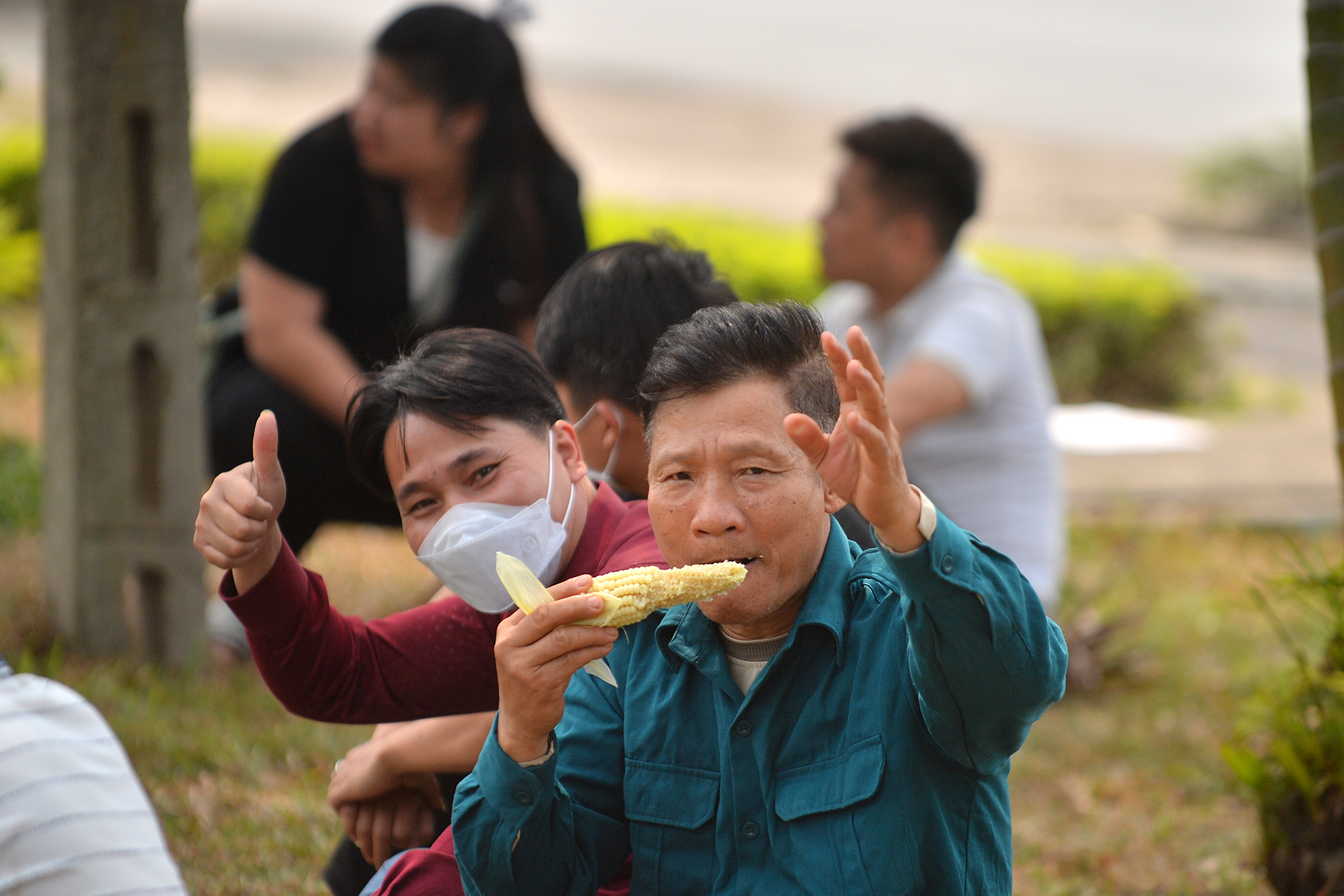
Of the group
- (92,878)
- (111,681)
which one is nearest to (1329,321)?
(92,878)

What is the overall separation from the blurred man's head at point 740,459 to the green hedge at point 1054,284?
7164 mm

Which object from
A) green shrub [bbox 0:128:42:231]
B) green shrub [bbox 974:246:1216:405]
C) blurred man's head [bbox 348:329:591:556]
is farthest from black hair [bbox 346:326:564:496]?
green shrub [bbox 0:128:42:231]

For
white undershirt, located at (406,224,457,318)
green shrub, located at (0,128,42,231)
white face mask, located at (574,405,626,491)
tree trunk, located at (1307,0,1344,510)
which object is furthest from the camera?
green shrub, located at (0,128,42,231)

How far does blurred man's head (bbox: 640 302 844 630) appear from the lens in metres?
1.87

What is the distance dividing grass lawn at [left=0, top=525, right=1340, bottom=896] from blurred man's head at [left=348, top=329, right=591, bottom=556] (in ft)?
3.92

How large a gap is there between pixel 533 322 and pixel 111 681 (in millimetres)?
1589

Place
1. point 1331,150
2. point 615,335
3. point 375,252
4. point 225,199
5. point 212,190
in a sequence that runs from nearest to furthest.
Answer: point 615,335 < point 1331,150 < point 375,252 < point 225,199 < point 212,190

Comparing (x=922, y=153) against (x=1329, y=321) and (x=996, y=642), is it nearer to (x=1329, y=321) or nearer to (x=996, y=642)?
(x=1329, y=321)

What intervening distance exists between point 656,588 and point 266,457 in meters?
0.63

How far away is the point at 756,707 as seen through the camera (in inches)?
76.4

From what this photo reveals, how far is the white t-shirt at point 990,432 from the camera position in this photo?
454 centimetres

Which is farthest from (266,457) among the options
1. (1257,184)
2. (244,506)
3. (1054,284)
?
(1257,184)

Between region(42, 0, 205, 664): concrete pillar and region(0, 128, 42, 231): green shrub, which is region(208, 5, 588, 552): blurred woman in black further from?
region(0, 128, 42, 231): green shrub

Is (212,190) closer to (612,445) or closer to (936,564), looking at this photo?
(612,445)
